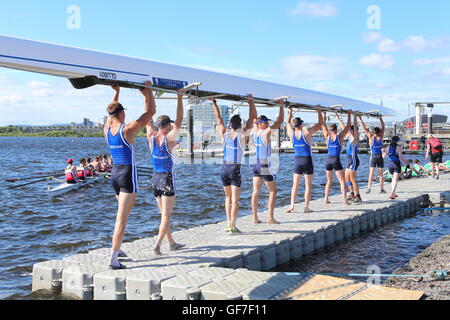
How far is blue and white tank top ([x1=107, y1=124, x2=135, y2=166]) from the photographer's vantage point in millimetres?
5703

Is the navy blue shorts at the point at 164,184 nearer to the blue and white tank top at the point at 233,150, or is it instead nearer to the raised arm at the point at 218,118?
the blue and white tank top at the point at 233,150

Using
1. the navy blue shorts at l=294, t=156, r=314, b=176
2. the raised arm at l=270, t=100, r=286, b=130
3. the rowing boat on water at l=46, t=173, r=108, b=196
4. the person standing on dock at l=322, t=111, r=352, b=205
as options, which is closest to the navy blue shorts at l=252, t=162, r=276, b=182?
the raised arm at l=270, t=100, r=286, b=130

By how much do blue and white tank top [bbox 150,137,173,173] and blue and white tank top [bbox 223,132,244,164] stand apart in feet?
4.63

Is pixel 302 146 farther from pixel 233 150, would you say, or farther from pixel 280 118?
pixel 233 150

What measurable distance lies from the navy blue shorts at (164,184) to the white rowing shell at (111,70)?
4.52ft

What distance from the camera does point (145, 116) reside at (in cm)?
575

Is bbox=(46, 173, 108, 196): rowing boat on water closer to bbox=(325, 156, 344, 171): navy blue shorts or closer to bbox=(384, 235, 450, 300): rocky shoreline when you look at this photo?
bbox=(325, 156, 344, 171): navy blue shorts

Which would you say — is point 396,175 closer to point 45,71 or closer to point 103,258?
point 103,258

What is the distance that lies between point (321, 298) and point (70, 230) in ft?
29.1

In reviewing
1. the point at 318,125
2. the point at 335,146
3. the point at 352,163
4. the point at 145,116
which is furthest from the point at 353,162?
the point at 145,116

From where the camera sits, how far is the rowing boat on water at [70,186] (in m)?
18.6

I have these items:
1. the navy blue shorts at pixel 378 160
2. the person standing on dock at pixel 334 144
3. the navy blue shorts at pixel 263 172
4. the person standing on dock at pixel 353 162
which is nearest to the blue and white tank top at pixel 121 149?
the navy blue shorts at pixel 263 172

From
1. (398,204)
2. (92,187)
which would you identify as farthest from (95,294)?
(92,187)

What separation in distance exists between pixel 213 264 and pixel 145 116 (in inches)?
93.2
